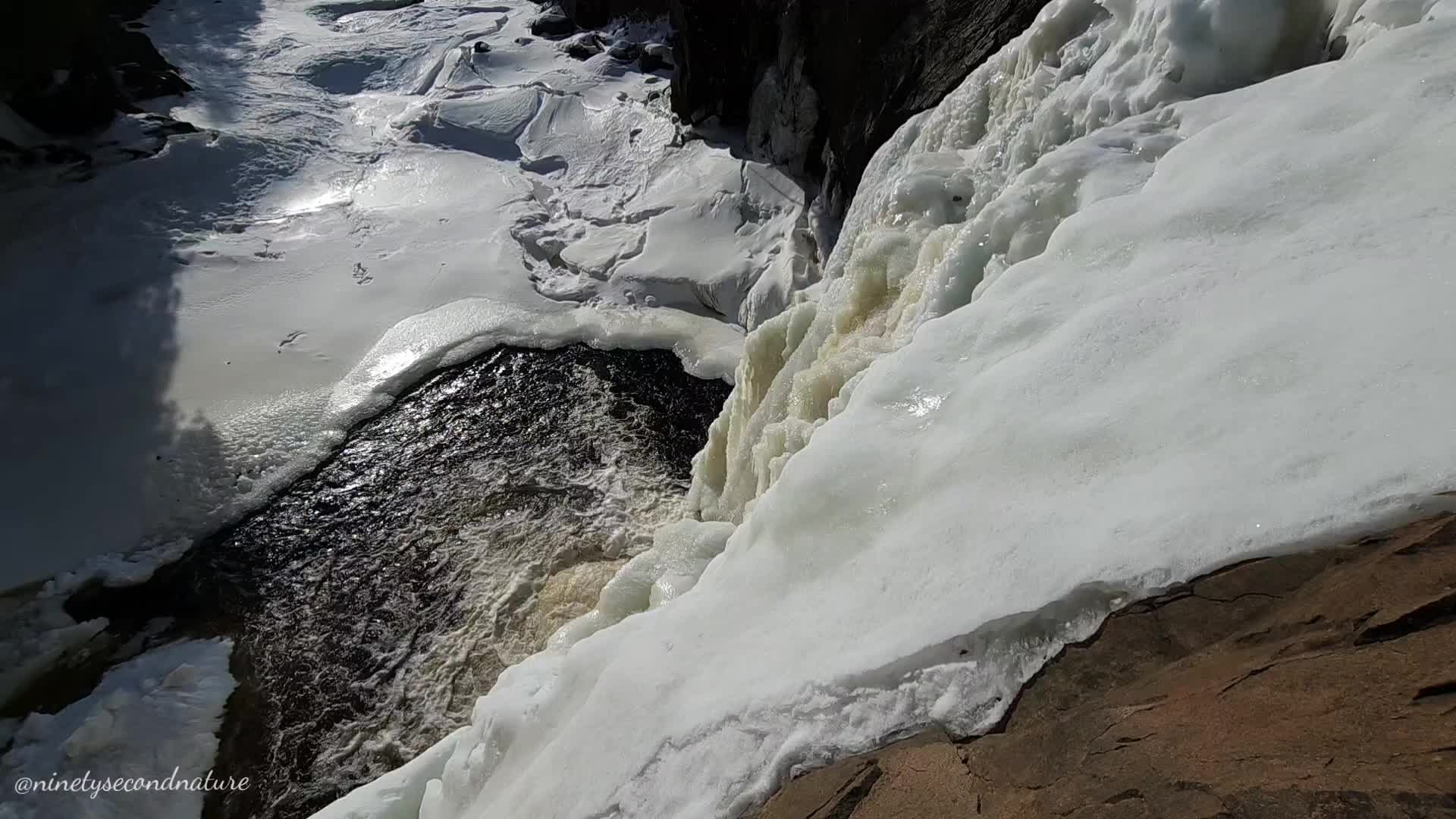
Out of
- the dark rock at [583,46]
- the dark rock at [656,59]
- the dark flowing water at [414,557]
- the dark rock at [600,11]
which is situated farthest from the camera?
the dark rock at [600,11]

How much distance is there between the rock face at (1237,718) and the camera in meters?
1.36

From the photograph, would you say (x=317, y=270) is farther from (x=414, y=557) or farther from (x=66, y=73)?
(x=66, y=73)

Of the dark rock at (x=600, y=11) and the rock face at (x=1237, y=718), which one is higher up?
the dark rock at (x=600, y=11)

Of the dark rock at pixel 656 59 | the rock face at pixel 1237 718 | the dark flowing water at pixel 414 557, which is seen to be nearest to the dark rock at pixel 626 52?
the dark rock at pixel 656 59

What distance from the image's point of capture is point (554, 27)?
49.7 feet

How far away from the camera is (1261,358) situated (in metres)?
2.20

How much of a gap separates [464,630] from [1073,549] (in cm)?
445

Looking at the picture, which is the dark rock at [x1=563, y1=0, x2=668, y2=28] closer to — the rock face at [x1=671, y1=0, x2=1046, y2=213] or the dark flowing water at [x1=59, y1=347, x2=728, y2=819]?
the rock face at [x1=671, y1=0, x2=1046, y2=213]

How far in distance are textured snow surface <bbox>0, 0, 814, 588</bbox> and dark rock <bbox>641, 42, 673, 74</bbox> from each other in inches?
12.3

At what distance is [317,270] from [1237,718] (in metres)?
9.81

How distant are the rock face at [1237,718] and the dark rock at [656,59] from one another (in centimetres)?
1311

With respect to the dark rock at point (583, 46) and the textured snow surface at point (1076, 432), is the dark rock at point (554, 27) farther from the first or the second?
the textured snow surface at point (1076, 432)

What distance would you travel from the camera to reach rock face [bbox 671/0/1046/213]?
626cm

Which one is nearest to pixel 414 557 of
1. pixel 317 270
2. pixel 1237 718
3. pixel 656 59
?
pixel 317 270
